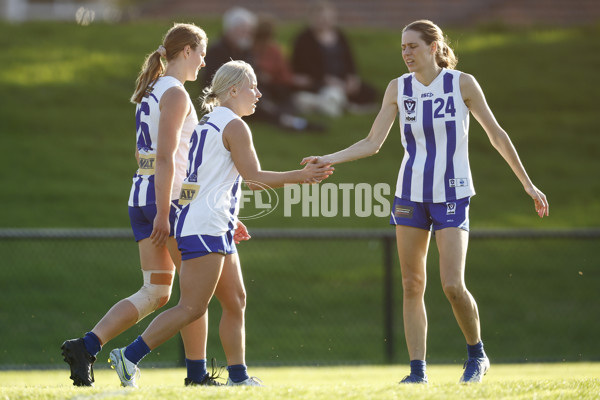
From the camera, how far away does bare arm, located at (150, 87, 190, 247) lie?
16.1 feet

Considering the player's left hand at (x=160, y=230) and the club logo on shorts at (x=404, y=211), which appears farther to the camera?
the club logo on shorts at (x=404, y=211)

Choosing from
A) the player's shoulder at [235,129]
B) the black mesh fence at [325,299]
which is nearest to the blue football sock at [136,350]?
the player's shoulder at [235,129]

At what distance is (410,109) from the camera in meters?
5.21

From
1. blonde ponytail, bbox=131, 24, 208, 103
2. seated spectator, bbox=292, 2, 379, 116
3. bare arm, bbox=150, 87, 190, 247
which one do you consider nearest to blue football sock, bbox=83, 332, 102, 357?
bare arm, bbox=150, 87, 190, 247

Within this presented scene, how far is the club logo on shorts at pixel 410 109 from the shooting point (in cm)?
519

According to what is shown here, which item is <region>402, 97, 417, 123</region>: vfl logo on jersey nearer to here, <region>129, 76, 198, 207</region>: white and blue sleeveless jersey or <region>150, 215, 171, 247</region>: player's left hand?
<region>129, 76, 198, 207</region>: white and blue sleeveless jersey

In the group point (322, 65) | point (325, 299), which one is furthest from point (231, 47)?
point (325, 299)

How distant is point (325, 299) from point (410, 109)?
660 centimetres

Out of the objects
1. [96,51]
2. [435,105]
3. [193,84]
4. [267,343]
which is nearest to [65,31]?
[96,51]

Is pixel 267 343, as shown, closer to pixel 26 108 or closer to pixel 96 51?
pixel 26 108

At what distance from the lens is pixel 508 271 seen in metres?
11.9

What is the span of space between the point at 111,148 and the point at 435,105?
36.3ft

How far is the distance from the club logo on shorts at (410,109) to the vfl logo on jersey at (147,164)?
1450 millimetres

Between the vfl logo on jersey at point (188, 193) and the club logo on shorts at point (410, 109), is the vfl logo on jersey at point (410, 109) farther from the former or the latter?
the vfl logo on jersey at point (188, 193)
